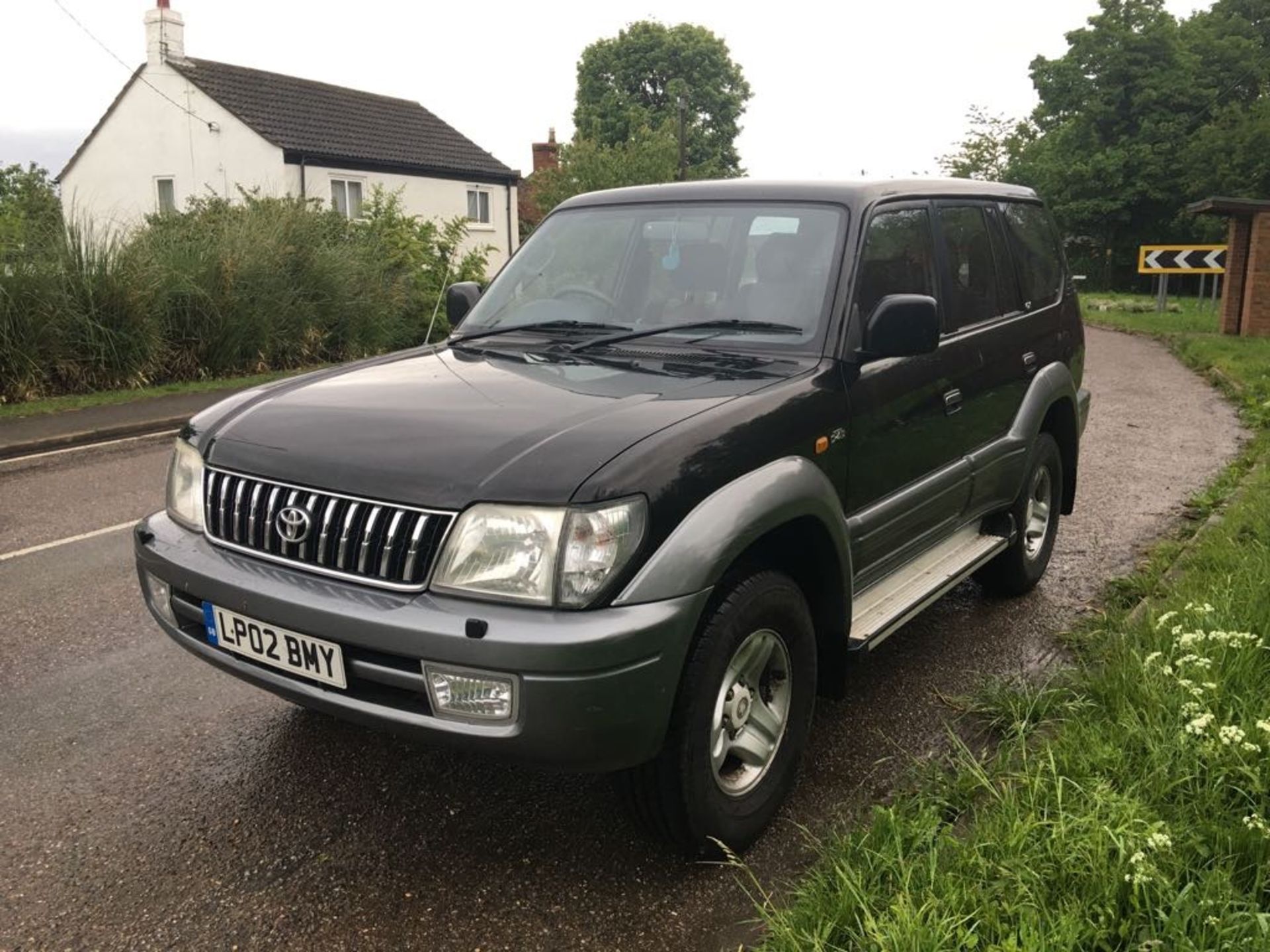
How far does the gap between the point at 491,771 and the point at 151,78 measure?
107 ft

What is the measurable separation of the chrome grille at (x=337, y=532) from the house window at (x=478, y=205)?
109 ft

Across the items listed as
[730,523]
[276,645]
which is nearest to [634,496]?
[730,523]

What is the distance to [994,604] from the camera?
5203 millimetres

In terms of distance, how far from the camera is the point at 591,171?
38.2 metres

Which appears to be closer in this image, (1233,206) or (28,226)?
(28,226)

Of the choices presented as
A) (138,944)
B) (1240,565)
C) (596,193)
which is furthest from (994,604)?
(138,944)

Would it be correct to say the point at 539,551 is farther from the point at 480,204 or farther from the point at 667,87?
the point at 667,87

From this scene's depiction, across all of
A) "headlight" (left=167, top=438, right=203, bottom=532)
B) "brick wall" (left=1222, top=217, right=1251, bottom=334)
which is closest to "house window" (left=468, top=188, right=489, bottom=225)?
"brick wall" (left=1222, top=217, right=1251, bottom=334)

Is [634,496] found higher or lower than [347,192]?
lower

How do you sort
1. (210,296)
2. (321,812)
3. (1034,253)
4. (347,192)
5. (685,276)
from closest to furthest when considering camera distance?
(321,812) < (685,276) < (1034,253) < (210,296) < (347,192)

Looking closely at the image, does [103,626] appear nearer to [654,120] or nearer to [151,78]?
[151,78]

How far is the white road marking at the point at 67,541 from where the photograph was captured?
610 centimetres

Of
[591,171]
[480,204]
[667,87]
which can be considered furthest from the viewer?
[667,87]

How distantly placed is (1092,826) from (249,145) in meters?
30.8
